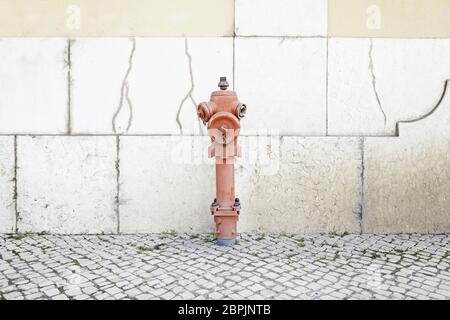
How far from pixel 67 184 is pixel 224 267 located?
2.24 metres

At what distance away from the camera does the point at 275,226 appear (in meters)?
4.57

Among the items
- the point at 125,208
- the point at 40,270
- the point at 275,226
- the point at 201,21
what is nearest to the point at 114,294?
the point at 40,270

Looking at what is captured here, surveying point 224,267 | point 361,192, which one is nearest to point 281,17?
point 361,192

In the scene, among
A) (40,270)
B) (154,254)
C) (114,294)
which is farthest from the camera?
(154,254)

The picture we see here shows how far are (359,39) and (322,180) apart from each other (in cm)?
169

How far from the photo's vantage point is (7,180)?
4.53 meters

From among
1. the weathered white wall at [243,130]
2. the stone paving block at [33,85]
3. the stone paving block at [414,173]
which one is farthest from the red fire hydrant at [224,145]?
the stone paving block at [33,85]

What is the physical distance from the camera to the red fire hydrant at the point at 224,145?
148 inches

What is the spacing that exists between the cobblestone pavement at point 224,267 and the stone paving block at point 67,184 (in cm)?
19

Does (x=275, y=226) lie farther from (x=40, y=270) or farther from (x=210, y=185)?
(x=40, y=270)

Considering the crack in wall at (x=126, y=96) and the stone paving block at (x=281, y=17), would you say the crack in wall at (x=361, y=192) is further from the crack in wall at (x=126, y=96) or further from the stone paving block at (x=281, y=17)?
the crack in wall at (x=126, y=96)

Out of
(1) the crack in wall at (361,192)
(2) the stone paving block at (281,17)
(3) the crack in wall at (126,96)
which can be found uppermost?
(2) the stone paving block at (281,17)

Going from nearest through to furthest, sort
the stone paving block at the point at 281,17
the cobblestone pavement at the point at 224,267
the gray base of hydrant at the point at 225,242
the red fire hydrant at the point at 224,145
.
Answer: the cobblestone pavement at the point at 224,267
the red fire hydrant at the point at 224,145
the gray base of hydrant at the point at 225,242
the stone paving block at the point at 281,17

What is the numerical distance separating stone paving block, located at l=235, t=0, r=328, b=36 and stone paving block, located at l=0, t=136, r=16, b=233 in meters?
2.96
